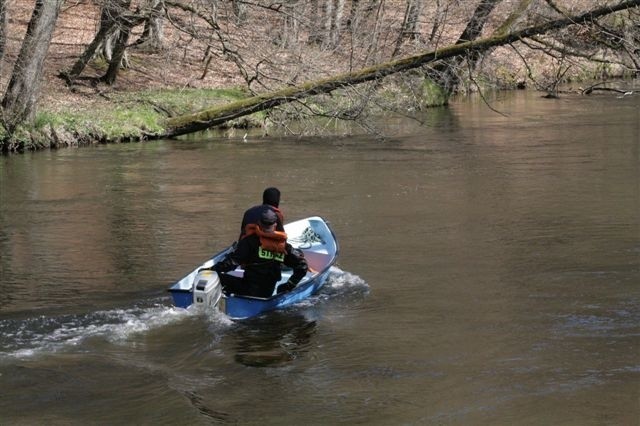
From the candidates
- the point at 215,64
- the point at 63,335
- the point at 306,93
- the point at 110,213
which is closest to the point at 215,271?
the point at 63,335

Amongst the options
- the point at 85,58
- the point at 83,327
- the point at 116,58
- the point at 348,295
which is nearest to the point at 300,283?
the point at 348,295

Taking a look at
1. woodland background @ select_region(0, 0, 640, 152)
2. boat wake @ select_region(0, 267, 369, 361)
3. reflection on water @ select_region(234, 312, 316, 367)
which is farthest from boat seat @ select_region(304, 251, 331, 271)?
woodland background @ select_region(0, 0, 640, 152)

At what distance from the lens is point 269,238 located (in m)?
9.30

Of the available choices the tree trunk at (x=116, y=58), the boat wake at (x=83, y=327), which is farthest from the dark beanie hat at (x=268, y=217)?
the tree trunk at (x=116, y=58)

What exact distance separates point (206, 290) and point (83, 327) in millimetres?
1240

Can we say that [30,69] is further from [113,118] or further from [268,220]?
[268,220]

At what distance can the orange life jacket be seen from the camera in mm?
9266

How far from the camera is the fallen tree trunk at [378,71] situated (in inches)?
498

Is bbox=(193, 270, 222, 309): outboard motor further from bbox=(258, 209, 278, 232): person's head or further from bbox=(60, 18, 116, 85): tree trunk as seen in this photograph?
bbox=(60, 18, 116, 85): tree trunk

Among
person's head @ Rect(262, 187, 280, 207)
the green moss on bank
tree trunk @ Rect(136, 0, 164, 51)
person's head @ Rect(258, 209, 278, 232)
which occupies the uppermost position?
tree trunk @ Rect(136, 0, 164, 51)

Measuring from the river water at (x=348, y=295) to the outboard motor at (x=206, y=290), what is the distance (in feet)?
0.92

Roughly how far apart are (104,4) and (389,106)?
6453 millimetres

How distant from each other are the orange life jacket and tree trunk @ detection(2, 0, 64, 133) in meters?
12.5

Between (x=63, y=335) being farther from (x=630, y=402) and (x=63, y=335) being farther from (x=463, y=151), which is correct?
(x=463, y=151)
